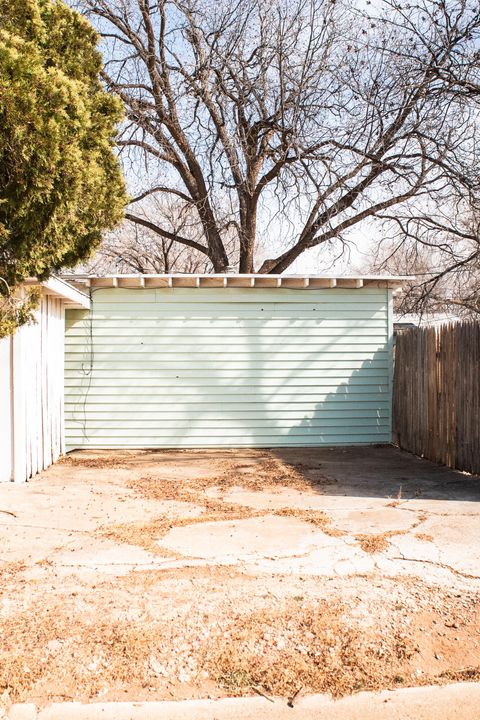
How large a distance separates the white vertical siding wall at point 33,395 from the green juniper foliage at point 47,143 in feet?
6.36

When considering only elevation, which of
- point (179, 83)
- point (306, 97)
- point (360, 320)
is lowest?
point (360, 320)

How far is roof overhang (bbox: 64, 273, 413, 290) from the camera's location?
9.41 meters

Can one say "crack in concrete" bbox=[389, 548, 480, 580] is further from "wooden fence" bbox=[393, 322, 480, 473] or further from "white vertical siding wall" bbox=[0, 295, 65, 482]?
"white vertical siding wall" bbox=[0, 295, 65, 482]

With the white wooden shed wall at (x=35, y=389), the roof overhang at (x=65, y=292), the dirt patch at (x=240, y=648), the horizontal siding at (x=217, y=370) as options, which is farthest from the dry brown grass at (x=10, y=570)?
the horizontal siding at (x=217, y=370)

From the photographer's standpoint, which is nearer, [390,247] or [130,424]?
[130,424]

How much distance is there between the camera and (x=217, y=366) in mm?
9867

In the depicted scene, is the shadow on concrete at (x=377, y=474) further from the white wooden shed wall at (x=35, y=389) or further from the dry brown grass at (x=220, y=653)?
the white wooden shed wall at (x=35, y=389)

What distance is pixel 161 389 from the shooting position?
9820 mm

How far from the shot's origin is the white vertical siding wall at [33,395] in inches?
274

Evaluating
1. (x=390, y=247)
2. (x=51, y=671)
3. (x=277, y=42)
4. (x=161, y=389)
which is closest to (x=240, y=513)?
(x=51, y=671)

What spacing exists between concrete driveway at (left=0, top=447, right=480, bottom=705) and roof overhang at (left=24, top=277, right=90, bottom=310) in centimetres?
237

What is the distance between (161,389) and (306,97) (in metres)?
7.01

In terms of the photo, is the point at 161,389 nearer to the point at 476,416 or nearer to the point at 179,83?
the point at 476,416

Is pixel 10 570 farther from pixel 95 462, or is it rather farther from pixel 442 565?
pixel 95 462
